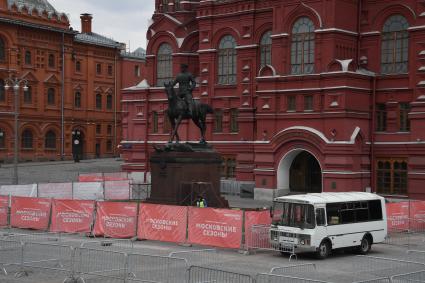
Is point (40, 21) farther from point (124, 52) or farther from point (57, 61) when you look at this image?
point (124, 52)

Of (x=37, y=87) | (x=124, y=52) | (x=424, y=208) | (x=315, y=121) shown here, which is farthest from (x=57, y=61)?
(x=424, y=208)

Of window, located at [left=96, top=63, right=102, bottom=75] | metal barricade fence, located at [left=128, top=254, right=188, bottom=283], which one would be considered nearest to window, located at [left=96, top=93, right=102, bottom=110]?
window, located at [left=96, top=63, right=102, bottom=75]

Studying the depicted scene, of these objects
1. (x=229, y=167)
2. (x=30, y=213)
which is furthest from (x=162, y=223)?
(x=229, y=167)

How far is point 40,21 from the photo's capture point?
78.1 metres

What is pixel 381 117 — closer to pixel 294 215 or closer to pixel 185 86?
pixel 185 86

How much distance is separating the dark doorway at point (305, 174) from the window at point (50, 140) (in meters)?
38.5

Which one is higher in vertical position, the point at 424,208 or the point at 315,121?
the point at 315,121

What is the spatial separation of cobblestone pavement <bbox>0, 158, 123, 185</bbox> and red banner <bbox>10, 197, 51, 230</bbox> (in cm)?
2329

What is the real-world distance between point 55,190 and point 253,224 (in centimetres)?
1985

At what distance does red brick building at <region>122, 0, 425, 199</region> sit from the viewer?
44.0 meters

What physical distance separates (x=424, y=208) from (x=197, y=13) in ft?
92.3

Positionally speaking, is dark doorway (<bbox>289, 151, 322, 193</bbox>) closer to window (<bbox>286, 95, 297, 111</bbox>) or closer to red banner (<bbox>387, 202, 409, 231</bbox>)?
window (<bbox>286, 95, 297, 111</bbox>)

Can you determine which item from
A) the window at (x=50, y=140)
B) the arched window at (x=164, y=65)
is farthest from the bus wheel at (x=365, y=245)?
the window at (x=50, y=140)

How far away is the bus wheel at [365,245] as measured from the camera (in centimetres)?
2655
